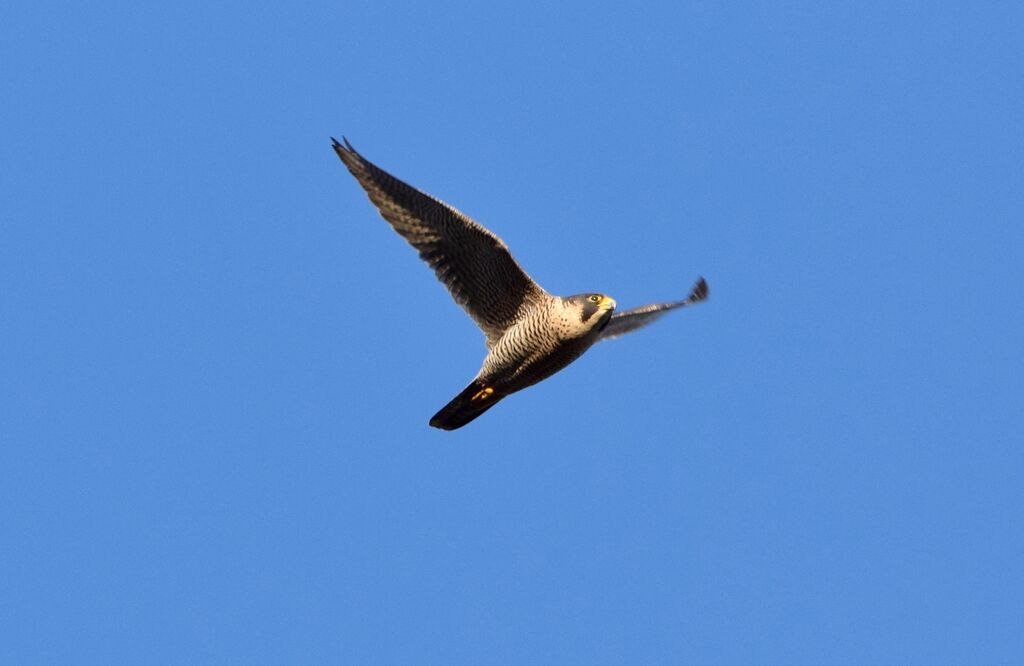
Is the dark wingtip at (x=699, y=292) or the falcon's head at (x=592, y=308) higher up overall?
the dark wingtip at (x=699, y=292)

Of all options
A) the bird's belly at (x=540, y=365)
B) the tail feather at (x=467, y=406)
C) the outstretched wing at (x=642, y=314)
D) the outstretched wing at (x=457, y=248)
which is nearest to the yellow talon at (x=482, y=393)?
the tail feather at (x=467, y=406)

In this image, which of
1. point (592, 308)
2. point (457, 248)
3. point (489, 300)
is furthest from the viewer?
point (489, 300)

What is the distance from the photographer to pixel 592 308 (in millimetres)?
16500

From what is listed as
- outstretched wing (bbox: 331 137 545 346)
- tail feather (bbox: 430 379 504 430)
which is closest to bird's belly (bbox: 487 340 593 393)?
tail feather (bbox: 430 379 504 430)

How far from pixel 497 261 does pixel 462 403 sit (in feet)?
5.98

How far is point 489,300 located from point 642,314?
9.22 ft

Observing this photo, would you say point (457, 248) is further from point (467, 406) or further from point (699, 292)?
point (699, 292)

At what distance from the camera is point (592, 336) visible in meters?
17.0

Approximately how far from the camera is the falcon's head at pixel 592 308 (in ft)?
54.1

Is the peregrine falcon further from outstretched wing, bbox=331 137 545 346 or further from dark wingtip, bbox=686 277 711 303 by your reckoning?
dark wingtip, bbox=686 277 711 303

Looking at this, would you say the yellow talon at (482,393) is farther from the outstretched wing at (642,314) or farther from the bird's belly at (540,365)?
the outstretched wing at (642,314)

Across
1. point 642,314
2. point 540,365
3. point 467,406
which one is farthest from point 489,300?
point 642,314

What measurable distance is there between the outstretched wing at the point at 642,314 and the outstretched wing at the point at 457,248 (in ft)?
7.41

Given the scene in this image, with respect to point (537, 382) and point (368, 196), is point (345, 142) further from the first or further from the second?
point (537, 382)
